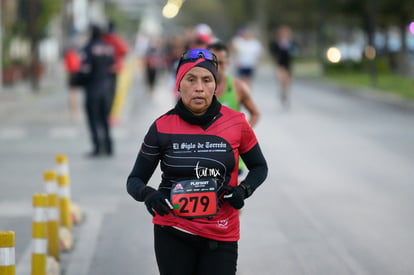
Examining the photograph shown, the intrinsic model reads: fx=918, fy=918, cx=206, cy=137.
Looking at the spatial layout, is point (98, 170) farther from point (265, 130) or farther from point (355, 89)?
point (355, 89)

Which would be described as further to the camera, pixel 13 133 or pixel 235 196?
pixel 13 133

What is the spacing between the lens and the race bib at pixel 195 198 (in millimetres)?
4188

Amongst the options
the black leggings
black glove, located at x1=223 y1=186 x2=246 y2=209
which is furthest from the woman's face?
the black leggings

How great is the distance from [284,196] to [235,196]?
20.8ft

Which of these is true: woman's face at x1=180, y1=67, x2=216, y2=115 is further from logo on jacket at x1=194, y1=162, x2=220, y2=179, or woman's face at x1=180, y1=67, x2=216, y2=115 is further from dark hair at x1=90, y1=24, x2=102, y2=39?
dark hair at x1=90, y1=24, x2=102, y2=39

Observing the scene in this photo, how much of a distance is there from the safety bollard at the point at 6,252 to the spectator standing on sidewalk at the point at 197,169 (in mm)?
874

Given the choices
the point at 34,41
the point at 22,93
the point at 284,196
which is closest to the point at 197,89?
the point at 284,196

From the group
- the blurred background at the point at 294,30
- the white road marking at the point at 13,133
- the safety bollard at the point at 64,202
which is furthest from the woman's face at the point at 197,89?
the white road marking at the point at 13,133

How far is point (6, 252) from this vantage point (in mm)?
4902

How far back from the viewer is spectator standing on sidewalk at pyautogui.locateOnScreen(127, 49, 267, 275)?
4312 mm

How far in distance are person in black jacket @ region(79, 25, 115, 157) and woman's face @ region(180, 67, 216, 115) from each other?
9389 millimetres

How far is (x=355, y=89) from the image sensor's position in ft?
97.1

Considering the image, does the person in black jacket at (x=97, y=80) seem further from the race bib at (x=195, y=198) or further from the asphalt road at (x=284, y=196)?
the race bib at (x=195, y=198)

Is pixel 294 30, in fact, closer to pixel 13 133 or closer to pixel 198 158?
pixel 13 133
